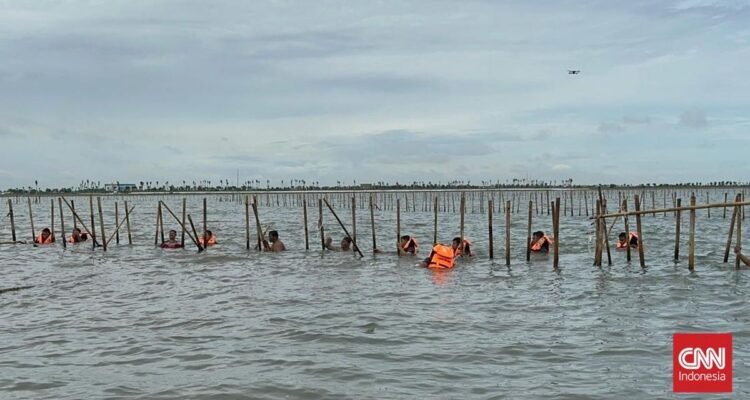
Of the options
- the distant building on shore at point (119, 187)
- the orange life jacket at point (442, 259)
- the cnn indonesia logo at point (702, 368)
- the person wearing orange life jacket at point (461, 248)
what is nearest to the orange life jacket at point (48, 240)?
the person wearing orange life jacket at point (461, 248)

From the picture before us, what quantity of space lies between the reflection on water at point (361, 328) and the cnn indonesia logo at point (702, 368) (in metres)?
0.18

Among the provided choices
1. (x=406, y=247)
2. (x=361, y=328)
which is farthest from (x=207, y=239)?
(x=361, y=328)

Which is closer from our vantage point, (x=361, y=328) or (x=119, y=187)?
(x=361, y=328)

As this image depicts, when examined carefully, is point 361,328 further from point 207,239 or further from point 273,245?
point 207,239

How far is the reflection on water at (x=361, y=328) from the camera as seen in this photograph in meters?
8.35

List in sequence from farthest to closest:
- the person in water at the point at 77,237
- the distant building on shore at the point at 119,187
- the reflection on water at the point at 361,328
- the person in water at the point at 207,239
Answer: the distant building on shore at the point at 119,187 → the person in water at the point at 77,237 → the person in water at the point at 207,239 → the reflection on water at the point at 361,328

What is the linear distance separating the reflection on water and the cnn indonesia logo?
0.18 metres

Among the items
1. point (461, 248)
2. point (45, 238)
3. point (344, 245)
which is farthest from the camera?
point (45, 238)

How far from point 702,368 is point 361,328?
521 cm

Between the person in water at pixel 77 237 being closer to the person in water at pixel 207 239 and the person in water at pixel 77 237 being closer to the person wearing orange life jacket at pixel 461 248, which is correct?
the person in water at pixel 207 239

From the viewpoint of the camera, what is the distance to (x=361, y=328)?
11.4 m

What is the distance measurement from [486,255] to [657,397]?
14868 millimetres

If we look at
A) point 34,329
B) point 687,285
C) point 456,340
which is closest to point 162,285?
point 34,329

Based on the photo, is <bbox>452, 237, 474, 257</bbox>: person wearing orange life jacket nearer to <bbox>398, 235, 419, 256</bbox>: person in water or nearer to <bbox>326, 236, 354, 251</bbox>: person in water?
<bbox>398, 235, 419, 256</bbox>: person in water
